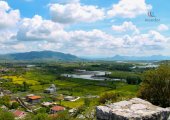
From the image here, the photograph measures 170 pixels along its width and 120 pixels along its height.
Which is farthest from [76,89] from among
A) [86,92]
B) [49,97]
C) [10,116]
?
[10,116]

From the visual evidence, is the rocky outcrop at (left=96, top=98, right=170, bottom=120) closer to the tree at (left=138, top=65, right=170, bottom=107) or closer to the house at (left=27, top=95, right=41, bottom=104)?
the tree at (left=138, top=65, right=170, bottom=107)

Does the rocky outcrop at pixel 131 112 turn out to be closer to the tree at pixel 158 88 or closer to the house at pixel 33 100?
the tree at pixel 158 88

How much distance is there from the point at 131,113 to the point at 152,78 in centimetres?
1006

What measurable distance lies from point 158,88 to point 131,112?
930cm

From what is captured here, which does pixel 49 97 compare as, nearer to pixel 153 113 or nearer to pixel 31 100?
pixel 31 100

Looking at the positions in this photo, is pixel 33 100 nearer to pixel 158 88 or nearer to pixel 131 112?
pixel 158 88

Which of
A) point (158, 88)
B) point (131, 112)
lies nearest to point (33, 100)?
point (158, 88)

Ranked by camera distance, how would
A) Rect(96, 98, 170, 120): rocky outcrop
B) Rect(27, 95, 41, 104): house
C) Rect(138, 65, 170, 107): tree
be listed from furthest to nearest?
Rect(27, 95, 41, 104): house, Rect(138, 65, 170, 107): tree, Rect(96, 98, 170, 120): rocky outcrop

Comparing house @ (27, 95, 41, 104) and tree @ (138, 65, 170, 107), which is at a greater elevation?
tree @ (138, 65, 170, 107)

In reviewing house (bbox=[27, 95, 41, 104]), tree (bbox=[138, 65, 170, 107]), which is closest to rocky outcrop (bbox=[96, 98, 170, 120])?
tree (bbox=[138, 65, 170, 107])

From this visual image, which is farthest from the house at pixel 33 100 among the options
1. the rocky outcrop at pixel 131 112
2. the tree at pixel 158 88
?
the rocky outcrop at pixel 131 112

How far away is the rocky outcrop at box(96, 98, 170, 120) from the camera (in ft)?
37.3

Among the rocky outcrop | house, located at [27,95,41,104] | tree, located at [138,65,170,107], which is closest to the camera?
the rocky outcrop

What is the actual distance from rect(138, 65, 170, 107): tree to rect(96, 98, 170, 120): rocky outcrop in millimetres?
7307
